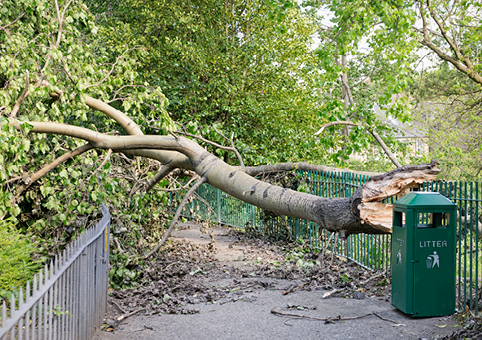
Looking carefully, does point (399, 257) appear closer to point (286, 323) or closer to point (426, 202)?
point (426, 202)

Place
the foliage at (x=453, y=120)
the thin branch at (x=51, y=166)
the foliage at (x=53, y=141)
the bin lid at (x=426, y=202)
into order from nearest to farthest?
the bin lid at (x=426, y=202) < the foliage at (x=53, y=141) < the thin branch at (x=51, y=166) < the foliage at (x=453, y=120)

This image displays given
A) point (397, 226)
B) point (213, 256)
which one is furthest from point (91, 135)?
point (397, 226)

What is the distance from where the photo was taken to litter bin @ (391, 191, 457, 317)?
5.32 m

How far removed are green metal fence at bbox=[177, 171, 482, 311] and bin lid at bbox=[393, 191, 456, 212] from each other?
0.94 ft

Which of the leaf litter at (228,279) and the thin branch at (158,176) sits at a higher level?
the thin branch at (158,176)

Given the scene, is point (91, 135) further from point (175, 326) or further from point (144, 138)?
point (175, 326)

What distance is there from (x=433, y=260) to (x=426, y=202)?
76 cm

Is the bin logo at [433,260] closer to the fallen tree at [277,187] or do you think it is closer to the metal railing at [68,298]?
the fallen tree at [277,187]

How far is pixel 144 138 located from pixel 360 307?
4.08 metres

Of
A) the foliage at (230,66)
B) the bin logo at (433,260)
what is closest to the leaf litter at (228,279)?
the bin logo at (433,260)

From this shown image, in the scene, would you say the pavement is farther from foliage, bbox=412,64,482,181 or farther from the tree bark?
foliage, bbox=412,64,482,181

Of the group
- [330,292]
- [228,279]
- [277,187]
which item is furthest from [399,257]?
[228,279]

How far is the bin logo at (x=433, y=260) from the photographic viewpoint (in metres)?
5.36

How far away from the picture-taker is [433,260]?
17.6 ft
